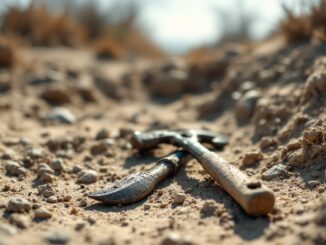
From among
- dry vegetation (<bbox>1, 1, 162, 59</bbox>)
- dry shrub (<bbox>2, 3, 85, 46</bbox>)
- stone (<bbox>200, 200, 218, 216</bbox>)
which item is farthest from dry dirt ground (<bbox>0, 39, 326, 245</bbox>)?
dry shrub (<bbox>2, 3, 85, 46</bbox>)

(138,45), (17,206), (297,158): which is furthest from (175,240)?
(138,45)

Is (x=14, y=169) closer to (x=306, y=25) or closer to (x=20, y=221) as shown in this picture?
(x=20, y=221)

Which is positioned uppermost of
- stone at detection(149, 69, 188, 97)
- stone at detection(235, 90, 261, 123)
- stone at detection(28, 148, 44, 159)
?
stone at detection(149, 69, 188, 97)

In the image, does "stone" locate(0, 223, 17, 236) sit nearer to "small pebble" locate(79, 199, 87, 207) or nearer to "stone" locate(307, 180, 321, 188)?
"small pebble" locate(79, 199, 87, 207)

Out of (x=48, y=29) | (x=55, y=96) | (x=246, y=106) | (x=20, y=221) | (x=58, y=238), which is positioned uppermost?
(x=48, y=29)

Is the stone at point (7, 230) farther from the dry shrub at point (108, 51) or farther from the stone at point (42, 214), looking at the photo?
the dry shrub at point (108, 51)

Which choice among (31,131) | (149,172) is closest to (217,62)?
(31,131)

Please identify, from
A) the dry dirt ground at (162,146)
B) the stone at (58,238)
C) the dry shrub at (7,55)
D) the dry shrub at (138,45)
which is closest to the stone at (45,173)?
the dry dirt ground at (162,146)

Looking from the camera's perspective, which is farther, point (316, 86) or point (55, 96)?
point (55, 96)
